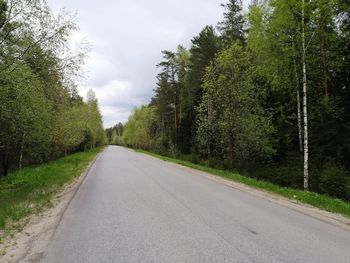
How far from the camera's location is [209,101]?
23.2 metres

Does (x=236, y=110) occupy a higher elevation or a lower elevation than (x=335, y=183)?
higher

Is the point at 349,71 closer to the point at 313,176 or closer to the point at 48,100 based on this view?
the point at 313,176

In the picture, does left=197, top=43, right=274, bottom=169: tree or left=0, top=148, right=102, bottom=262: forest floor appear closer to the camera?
left=0, top=148, right=102, bottom=262: forest floor

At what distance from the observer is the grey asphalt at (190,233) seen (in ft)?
15.8

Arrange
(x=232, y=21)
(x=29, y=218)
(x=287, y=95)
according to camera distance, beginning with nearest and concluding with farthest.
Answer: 1. (x=29, y=218)
2. (x=287, y=95)
3. (x=232, y=21)

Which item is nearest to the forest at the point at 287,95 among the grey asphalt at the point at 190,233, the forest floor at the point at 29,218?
the grey asphalt at the point at 190,233

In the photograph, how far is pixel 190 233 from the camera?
5906mm

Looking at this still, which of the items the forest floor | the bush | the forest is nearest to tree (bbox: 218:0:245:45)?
the forest

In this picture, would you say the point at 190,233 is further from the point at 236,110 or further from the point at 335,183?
the point at 236,110

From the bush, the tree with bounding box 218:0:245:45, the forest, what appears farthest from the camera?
the tree with bounding box 218:0:245:45

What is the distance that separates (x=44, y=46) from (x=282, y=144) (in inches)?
787

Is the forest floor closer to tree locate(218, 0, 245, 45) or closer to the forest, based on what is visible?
the forest

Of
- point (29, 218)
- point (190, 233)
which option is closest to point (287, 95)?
point (190, 233)

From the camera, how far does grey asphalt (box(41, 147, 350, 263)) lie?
15.8ft
